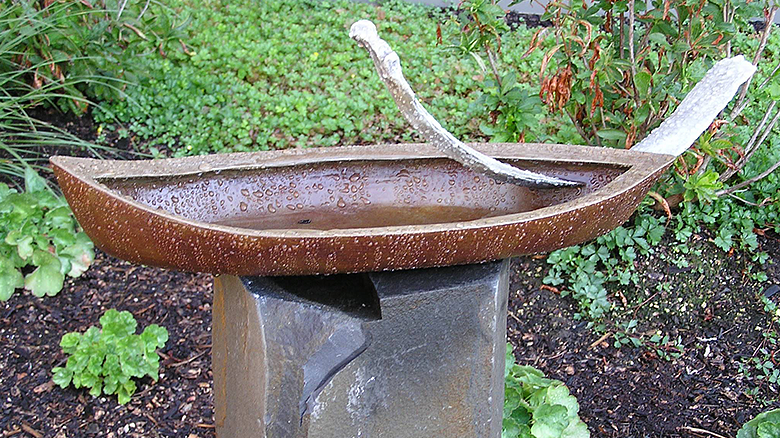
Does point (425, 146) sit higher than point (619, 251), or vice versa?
point (425, 146)

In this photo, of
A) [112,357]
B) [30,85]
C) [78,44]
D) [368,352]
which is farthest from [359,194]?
[30,85]

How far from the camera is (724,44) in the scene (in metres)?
2.86

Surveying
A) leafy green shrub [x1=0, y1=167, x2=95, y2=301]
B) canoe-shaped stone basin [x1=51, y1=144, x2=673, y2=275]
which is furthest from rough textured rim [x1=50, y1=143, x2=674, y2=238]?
leafy green shrub [x1=0, y1=167, x2=95, y2=301]

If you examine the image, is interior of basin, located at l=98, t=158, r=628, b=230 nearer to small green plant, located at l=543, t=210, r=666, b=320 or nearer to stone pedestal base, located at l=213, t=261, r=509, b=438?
stone pedestal base, located at l=213, t=261, r=509, b=438

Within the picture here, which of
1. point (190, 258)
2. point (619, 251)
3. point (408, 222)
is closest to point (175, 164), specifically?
point (190, 258)

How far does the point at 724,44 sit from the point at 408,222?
1.60 m

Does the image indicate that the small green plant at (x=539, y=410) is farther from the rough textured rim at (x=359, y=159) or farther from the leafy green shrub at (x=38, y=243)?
the leafy green shrub at (x=38, y=243)

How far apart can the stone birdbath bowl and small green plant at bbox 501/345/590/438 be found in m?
0.25

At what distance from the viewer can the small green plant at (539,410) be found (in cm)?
224

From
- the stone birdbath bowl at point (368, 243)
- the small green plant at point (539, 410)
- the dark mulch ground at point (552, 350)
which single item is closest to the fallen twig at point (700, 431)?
the dark mulch ground at point (552, 350)

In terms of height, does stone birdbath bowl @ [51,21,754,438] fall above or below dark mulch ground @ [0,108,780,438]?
above

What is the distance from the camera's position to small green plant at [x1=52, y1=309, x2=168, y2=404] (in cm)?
261

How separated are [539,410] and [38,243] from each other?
1.96 meters

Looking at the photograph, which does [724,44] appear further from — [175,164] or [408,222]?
[175,164]
